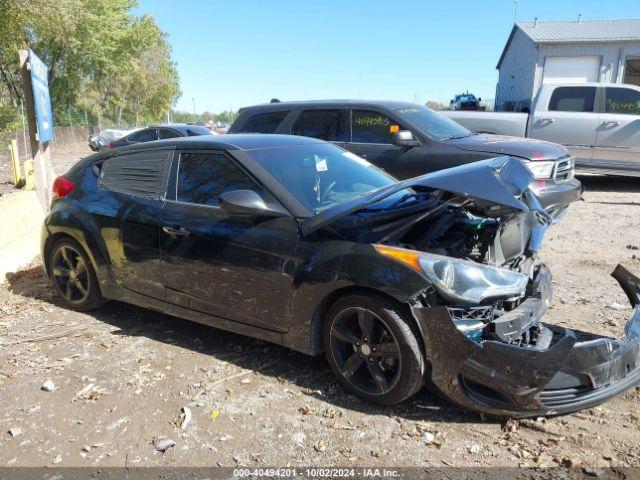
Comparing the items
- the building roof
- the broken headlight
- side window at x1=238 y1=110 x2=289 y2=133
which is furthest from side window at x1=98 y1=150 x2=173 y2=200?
the building roof

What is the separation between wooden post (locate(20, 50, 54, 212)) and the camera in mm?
7305

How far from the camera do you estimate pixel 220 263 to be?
12.5 feet

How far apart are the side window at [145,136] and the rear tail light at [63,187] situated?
34.5 feet

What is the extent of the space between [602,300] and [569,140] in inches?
282

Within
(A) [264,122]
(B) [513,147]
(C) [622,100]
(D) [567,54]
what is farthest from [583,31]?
(A) [264,122]

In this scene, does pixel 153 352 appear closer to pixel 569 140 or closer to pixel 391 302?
pixel 391 302

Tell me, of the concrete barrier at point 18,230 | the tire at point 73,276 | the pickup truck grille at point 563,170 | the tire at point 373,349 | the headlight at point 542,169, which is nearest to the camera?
the tire at point 373,349

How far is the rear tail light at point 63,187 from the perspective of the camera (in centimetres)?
501

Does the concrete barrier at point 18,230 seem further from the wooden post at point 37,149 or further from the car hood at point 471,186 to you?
the car hood at point 471,186

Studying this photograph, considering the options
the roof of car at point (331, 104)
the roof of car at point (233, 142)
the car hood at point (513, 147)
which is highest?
the roof of car at point (331, 104)

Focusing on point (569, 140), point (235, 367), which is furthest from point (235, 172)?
point (569, 140)

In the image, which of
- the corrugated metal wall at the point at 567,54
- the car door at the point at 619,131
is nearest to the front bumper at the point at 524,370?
the car door at the point at 619,131

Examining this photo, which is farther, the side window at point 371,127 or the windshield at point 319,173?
the side window at point 371,127

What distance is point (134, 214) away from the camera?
438 centimetres
